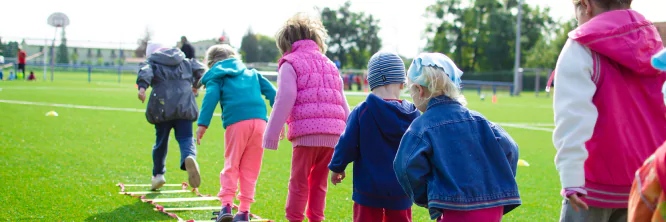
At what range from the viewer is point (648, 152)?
104 inches

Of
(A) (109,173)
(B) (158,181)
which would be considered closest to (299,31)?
(B) (158,181)

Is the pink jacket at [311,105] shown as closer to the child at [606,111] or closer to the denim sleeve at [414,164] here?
the denim sleeve at [414,164]

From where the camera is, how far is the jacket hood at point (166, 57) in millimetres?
6289

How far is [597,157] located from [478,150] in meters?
0.54

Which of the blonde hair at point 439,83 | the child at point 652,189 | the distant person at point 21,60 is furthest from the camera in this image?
the distant person at point 21,60

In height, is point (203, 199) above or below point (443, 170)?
below

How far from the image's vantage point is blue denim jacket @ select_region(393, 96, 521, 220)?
2.97 m

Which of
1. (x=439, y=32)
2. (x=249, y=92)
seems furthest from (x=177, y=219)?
(x=439, y=32)

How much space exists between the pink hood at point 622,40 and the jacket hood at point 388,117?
1.31m

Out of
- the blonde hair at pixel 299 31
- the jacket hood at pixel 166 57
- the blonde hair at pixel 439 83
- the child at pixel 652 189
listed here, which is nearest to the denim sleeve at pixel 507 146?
the blonde hair at pixel 439 83

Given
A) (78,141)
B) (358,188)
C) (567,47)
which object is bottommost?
(78,141)

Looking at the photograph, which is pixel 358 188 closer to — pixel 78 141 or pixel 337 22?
pixel 78 141

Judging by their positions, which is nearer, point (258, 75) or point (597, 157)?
point (597, 157)

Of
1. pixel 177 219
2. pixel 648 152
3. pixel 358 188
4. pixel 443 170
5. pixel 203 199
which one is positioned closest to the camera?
pixel 648 152
